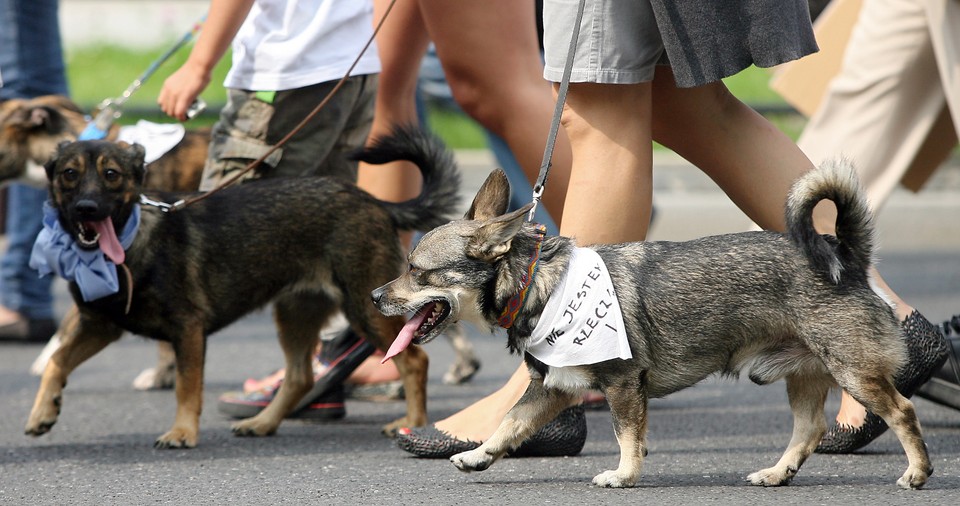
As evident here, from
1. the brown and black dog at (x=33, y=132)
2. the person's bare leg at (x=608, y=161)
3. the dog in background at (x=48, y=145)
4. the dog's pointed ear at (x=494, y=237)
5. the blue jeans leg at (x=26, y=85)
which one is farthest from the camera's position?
the blue jeans leg at (x=26, y=85)

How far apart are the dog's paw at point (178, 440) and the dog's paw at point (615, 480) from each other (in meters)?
1.47

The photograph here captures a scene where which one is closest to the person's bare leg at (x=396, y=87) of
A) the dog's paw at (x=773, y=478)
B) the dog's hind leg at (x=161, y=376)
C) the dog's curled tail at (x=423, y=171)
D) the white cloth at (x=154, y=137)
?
the dog's curled tail at (x=423, y=171)

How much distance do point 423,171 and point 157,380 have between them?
5.41 feet

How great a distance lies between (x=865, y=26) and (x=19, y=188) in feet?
13.6

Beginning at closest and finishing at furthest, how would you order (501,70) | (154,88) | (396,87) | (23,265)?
1. (501,70)
2. (396,87)
3. (23,265)
4. (154,88)

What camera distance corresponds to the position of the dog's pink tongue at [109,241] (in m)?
4.51

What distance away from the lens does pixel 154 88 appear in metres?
15.0

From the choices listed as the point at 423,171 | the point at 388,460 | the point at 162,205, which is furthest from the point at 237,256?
the point at 388,460

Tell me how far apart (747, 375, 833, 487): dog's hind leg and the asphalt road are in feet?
0.14

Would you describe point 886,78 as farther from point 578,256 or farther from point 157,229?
point 157,229

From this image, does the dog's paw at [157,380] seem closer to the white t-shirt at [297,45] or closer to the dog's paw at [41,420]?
the dog's paw at [41,420]

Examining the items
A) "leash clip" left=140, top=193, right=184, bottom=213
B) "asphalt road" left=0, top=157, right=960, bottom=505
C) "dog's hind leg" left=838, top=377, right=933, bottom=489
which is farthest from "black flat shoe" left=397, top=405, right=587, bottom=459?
"leash clip" left=140, top=193, right=184, bottom=213

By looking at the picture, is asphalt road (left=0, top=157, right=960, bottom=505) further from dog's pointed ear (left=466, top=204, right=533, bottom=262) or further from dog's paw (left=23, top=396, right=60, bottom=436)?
dog's pointed ear (left=466, top=204, right=533, bottom=262)

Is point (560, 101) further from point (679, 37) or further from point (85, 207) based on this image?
point (85, 207)
